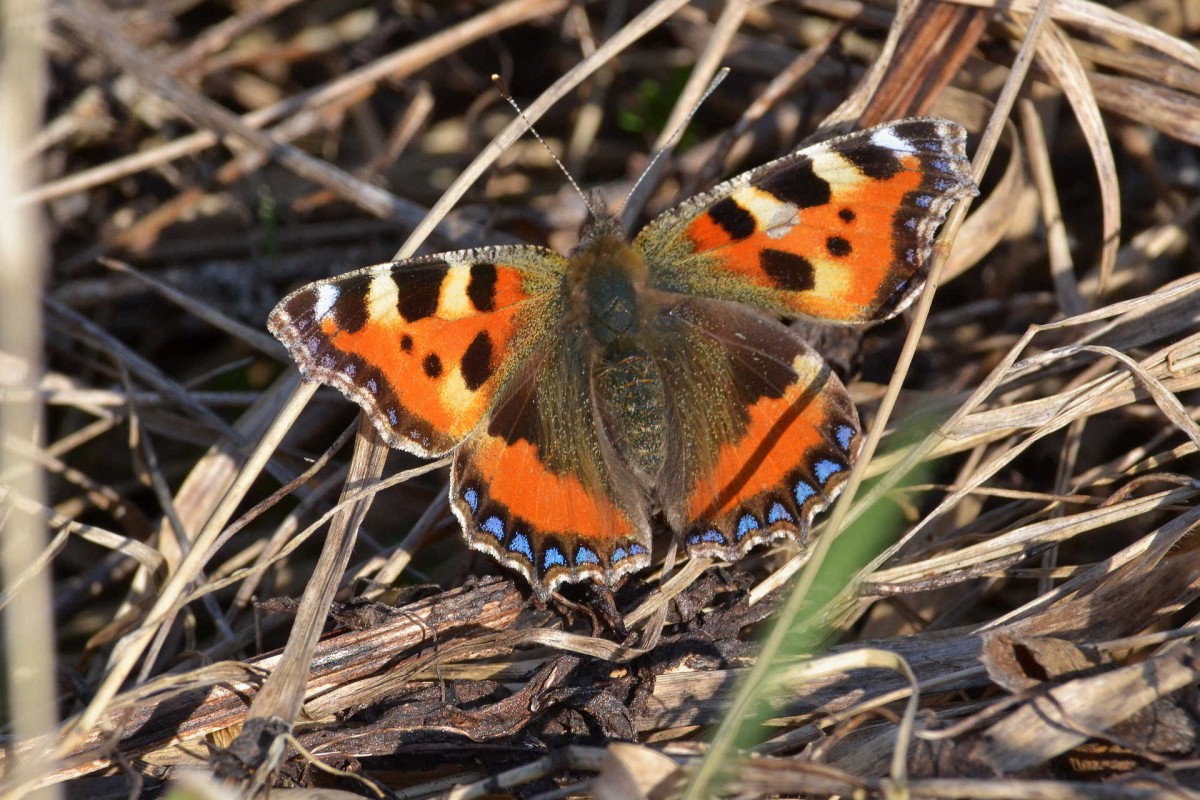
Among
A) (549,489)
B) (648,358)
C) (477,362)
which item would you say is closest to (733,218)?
(648,358)

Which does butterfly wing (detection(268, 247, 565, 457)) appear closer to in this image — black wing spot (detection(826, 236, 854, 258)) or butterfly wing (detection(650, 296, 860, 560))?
butterfly wing (detection(650, 296, 860, 560))

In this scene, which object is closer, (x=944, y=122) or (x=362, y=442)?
(x=944, y=122)

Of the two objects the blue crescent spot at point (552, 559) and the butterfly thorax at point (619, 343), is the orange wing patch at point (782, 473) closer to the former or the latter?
the butterfly thorax at point (619, 343)

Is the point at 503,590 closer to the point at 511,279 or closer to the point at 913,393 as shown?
the point at 511,279

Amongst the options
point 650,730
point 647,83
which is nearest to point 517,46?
point 647,83

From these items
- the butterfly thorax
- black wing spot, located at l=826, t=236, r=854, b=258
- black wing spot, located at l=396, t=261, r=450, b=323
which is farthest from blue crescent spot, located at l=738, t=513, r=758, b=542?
black wing spot, located at l=396, t=261, r=450, b=323

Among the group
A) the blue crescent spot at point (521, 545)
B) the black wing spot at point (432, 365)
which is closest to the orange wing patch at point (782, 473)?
the blue crescent spot at point (521, 545)
